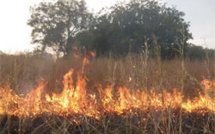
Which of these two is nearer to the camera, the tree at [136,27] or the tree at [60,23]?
the tree at [136,27]

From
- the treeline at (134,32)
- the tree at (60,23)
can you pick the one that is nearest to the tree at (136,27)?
the treeline at (134,32)

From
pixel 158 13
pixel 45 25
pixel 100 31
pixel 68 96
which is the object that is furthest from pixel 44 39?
pixel 68 96

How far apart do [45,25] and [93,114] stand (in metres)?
21.7

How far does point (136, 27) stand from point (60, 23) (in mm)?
9215

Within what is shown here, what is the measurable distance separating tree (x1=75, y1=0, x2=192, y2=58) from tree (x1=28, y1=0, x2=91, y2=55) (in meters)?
5.56

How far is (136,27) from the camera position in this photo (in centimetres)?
1716

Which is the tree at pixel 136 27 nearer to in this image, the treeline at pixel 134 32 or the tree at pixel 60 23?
the treeline at pixel 134 32

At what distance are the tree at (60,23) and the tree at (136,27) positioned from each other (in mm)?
5558

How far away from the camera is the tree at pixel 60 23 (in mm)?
23188

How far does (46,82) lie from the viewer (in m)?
6.46

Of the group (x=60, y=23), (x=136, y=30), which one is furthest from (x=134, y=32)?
(x=60, y=23)

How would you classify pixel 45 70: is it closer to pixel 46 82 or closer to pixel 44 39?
pixel 46 82

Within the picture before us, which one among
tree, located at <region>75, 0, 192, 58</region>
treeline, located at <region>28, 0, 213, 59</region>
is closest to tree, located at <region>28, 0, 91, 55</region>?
treeline, located at <region>28, 0, 213, 59</region>

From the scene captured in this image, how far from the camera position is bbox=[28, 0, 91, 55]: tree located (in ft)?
76.1
